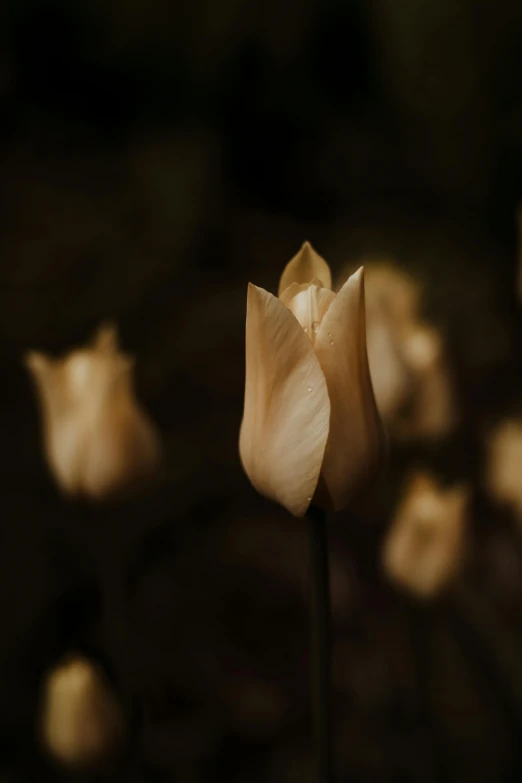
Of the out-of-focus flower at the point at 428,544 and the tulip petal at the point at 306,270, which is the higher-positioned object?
the tulip petal at the point at 306,270

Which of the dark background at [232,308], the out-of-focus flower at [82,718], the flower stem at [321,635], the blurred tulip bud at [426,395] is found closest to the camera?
the flower stem at [321,635]

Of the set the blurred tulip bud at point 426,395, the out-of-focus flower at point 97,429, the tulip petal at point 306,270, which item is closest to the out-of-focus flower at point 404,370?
the blurred tulip bud at point 426,395

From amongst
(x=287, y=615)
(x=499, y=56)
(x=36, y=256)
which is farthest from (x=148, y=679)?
(x=499, y=56)

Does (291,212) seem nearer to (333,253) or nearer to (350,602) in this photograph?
(333,253)

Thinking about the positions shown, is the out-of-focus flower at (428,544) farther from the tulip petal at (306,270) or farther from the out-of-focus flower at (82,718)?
the tulip petal at (306,270)

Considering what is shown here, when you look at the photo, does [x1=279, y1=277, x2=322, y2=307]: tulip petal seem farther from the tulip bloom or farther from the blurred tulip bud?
the blurred tulip bud

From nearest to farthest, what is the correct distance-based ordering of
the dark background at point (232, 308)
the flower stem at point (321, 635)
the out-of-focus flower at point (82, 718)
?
the flower stem at point (321, 635), the out-of-focus flower at point (82, 718), the dark background at point (232, 308)
